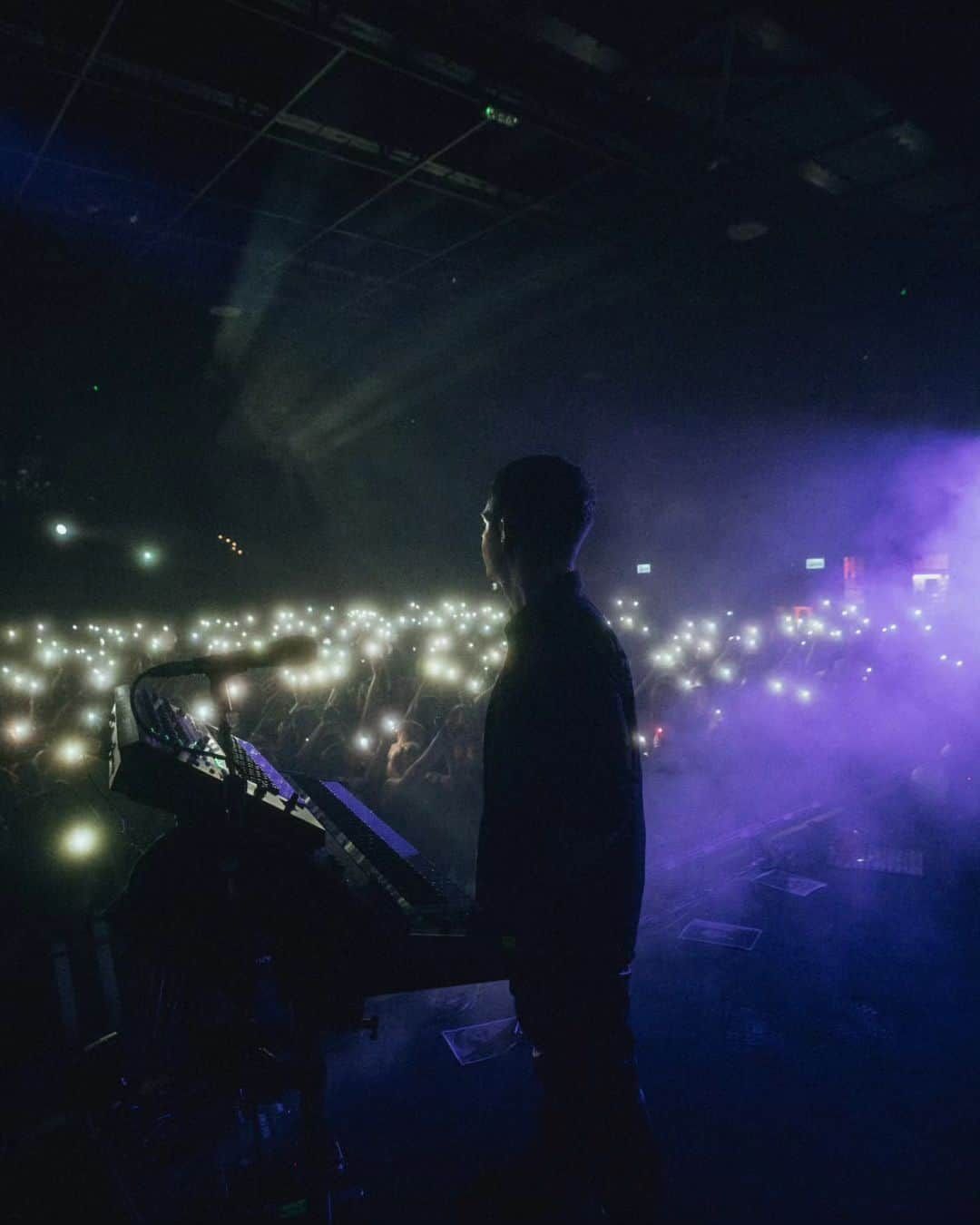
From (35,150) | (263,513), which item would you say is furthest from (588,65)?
(263,513)

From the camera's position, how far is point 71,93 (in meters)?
5.66

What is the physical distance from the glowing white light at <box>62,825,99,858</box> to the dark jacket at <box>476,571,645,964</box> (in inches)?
93.2

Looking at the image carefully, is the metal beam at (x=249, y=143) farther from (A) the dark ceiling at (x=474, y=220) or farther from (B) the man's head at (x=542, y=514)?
(B) the man's head at (x=542, y=514)

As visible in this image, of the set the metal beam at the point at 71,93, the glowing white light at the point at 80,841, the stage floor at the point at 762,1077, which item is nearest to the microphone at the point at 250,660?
the glowing white light at the point at 80,841

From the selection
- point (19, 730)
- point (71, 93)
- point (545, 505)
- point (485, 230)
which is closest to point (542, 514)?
point (545, 505)

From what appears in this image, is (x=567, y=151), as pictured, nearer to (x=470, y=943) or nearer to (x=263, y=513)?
(x=470, y=943)

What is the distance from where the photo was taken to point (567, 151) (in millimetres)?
6988

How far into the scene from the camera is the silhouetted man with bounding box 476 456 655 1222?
1843 mm

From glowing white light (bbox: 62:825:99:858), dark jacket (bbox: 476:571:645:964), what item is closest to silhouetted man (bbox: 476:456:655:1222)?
dark jacket (bbox: 476:571:645:964)

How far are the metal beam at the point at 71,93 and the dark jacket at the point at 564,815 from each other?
18.1 feet

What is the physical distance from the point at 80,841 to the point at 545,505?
9.10ft

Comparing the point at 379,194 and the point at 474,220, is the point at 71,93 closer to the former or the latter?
the point at 379,194

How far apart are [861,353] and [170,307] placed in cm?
916

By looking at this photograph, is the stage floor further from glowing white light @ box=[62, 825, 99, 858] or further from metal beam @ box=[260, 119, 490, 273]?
metal beam @ box=[260, 119, 490, 273]
